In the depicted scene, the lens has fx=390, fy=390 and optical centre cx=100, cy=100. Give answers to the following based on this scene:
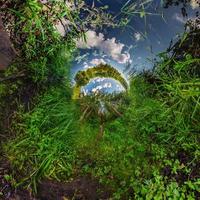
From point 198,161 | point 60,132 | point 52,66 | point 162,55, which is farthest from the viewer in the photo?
point 162,55

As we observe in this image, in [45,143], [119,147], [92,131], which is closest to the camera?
[45,143]

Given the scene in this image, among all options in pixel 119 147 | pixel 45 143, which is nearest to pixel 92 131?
pixel 119 147

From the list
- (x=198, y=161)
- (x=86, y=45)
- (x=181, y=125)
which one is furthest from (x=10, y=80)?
(x=198, y=161)

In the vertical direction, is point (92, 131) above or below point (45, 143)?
above

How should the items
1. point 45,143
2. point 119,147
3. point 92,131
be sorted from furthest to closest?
point 92,131 < point 119,147 < point 45,143

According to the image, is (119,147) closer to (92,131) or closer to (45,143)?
(92,131)

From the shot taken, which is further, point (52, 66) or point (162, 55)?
point (162, 55)

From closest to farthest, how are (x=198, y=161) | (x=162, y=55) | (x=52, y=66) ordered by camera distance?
1. (x=198, y=161)
2. (x=52, y=66)
3. (x=162, y=55)

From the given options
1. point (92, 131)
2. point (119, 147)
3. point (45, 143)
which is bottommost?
point (45, 143)

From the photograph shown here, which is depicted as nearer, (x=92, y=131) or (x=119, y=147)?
(x=119, y=147)

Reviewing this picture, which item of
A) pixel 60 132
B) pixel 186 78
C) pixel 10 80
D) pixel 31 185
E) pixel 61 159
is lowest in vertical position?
pixel 31 185

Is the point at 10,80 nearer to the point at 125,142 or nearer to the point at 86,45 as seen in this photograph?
the point at 86,45
